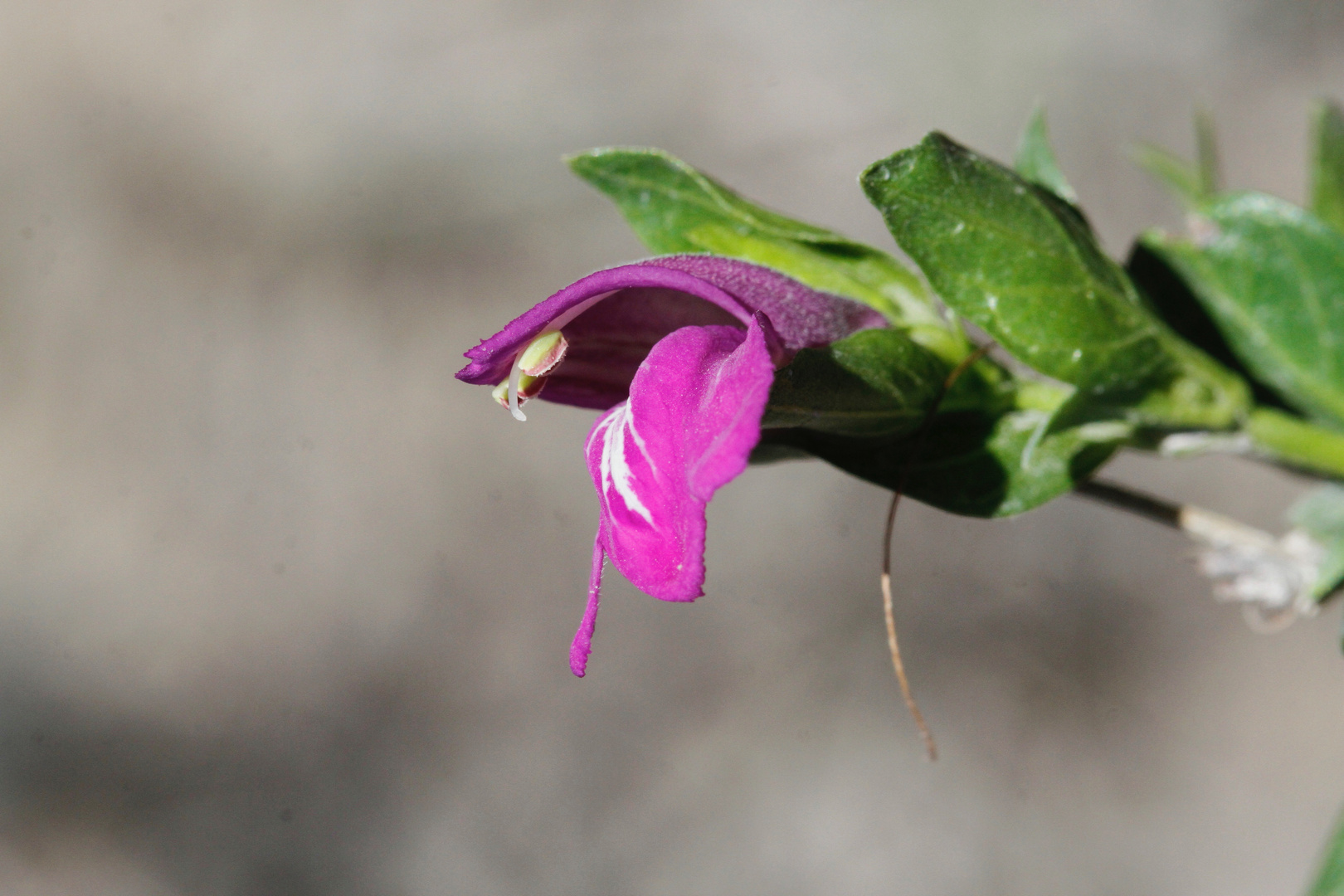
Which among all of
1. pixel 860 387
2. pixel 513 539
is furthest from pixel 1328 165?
pixel 513 539

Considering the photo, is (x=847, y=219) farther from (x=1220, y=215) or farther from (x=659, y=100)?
(x=1220, y=215)

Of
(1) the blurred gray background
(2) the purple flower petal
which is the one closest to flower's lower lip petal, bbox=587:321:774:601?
(2) the purple flower petal

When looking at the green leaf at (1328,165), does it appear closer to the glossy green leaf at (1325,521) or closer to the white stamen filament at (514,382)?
the glossy green leaf at (1325,521)

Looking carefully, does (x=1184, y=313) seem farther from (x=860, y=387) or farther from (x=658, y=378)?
(x=658, y=378)

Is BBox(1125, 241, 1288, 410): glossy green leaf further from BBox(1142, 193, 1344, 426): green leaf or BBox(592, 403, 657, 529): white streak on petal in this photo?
BBox(592, 403, 657, 529): white streak on petal

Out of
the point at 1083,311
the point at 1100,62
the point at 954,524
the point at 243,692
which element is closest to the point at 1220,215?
the point at 1083,311

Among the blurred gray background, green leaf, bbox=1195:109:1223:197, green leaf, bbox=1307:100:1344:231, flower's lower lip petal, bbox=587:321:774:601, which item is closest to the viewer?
flower's lower lip petal, bbox=587:321:774:601
